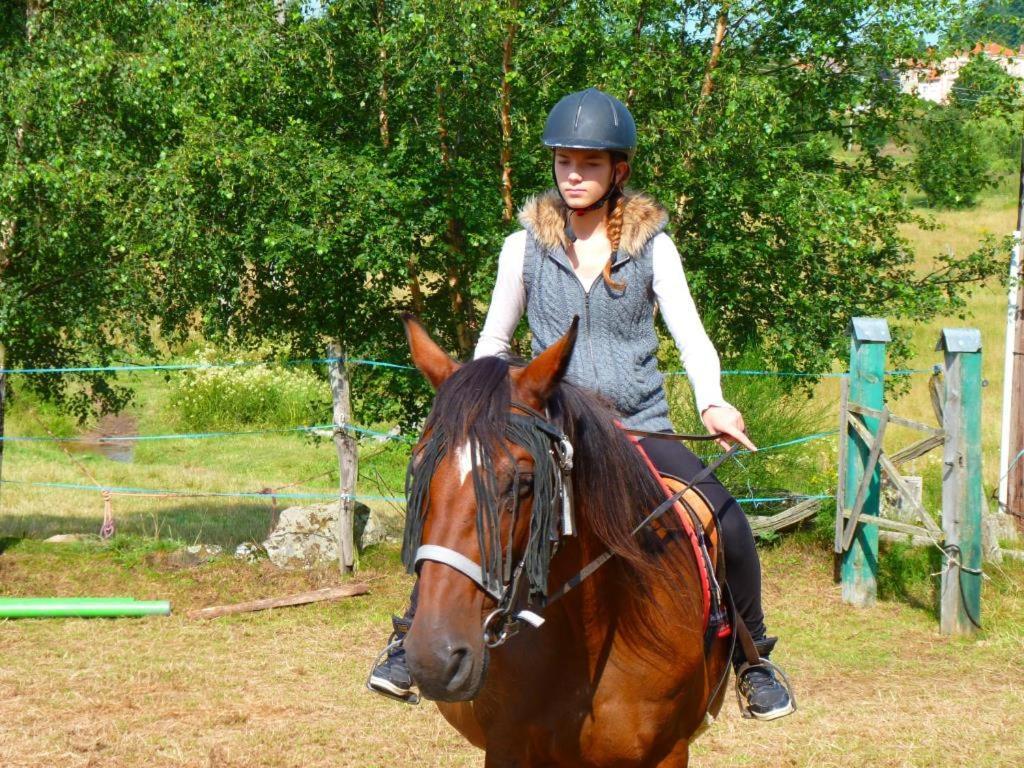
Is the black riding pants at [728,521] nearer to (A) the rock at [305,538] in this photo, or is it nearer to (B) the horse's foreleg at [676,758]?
(B) the horse's foreleg at [676,758]

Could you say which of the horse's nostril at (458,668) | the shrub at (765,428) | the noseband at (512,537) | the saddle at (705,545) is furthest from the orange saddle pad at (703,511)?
the shrub at (765,428)

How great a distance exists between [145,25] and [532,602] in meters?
8.07

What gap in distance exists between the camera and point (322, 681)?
6.48 metres

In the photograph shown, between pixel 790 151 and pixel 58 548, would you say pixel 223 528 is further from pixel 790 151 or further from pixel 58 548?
pixel 790 151

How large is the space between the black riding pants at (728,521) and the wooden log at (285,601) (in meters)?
5.06

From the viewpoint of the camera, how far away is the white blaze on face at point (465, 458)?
2.29 metres

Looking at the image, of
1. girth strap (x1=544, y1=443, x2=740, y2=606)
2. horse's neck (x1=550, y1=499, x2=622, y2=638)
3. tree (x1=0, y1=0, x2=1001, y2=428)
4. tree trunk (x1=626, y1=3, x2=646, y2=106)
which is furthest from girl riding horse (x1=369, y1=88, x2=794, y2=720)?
tree trunk (x1=626, y1=3, x2=646, y2=106)

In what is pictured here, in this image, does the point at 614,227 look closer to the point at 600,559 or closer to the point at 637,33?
the point at 600,559

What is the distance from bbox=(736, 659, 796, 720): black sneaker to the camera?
3.56m

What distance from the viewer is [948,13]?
831cm

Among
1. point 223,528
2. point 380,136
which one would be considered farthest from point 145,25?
point 223,528

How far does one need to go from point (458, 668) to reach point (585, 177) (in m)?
1.56

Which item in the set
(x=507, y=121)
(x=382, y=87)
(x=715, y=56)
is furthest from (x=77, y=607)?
(x=715, y=56)

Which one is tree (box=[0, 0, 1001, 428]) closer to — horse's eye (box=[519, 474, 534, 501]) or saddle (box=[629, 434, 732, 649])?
saddle (box=[629, 434, 732, 649])
